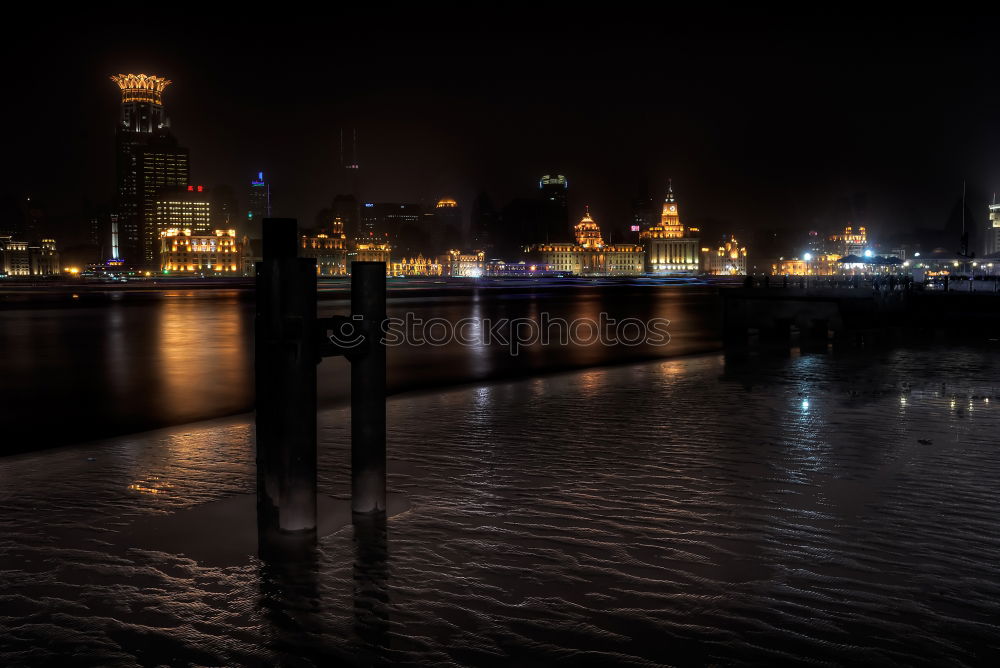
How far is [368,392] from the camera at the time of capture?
7062mm

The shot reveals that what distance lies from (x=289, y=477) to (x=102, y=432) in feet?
25.3

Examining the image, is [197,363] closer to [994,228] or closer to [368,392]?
[368,392]

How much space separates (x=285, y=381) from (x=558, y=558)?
2435 mm

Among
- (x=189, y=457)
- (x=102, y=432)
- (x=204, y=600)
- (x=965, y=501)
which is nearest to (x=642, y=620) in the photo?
(x=204, y=600)

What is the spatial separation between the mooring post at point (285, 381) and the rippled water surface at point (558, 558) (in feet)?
1.64

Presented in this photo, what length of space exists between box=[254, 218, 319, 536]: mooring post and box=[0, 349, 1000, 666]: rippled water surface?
501mm

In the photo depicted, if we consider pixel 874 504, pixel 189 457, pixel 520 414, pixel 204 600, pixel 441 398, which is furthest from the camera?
pixel 441 398

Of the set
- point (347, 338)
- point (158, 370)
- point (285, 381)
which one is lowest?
point (158, 370)

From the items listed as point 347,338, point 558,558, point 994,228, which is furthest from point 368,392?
point 994,228

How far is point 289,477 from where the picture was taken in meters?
6.55

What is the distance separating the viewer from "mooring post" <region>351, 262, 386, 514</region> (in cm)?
683

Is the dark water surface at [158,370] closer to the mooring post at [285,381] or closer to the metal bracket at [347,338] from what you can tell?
the mooring post at [285,381]

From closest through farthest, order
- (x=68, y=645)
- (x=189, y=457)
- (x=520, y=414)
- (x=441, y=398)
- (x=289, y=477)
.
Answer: (x=68, y=645) < (x=289, y=477) < (x=189, y=457) < (x=520, y=414) < (x=441, y=398)

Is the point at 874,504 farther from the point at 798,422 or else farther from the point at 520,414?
the point at 520,414
